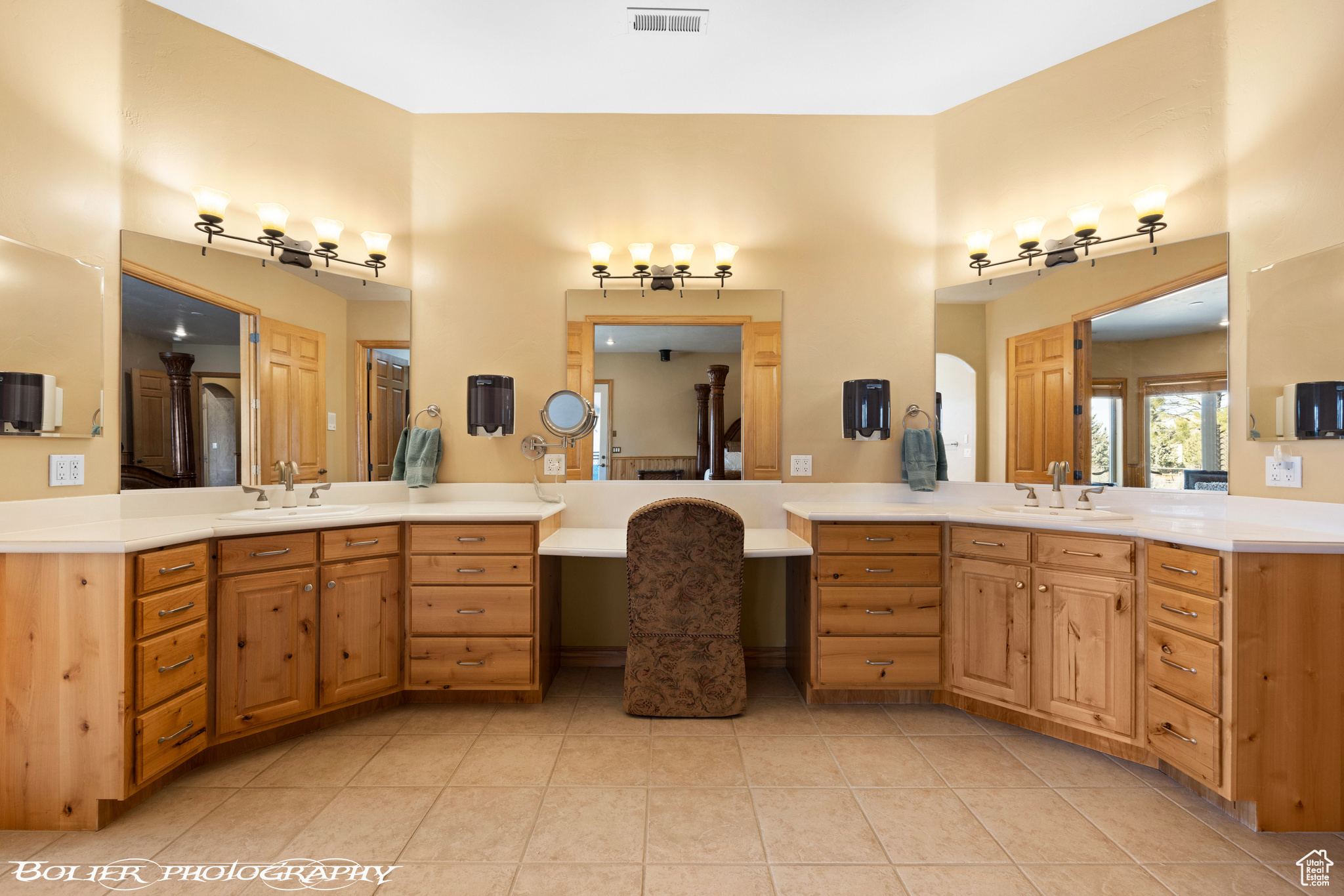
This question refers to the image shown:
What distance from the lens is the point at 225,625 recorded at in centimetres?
205

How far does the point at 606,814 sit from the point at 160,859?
1.20 metres

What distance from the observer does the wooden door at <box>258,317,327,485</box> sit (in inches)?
101

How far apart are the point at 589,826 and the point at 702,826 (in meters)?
0.34

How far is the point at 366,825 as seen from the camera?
173cm

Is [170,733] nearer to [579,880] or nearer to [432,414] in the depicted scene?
[579,880]

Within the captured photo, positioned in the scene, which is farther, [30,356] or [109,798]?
[30,356]

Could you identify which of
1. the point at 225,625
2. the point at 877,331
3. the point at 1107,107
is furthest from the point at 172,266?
the point at 1107,107

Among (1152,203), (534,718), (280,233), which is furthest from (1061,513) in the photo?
(280,233)

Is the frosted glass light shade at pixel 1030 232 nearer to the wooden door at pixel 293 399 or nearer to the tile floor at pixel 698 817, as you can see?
the tile floor at pixel 698 817

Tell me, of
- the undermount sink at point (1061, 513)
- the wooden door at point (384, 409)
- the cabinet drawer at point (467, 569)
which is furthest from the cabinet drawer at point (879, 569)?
the wooden door at point (384, 409)

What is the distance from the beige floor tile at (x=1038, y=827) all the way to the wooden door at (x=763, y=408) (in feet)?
5.31

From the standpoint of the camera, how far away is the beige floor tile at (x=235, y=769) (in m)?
1.95

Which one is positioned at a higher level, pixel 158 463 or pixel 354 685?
pixel 158 463

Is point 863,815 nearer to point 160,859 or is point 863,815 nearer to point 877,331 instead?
point 160,859
